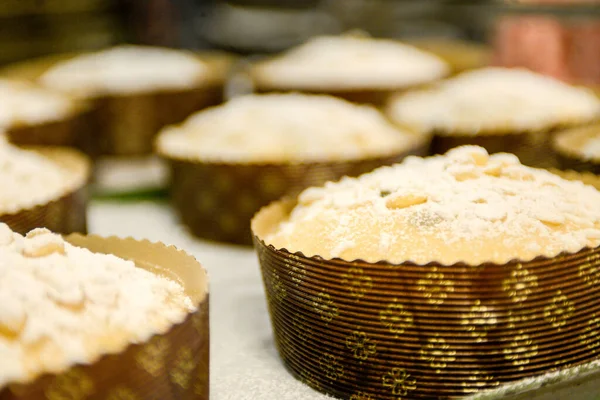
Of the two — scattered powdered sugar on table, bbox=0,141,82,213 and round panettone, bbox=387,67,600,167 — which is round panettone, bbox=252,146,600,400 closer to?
scattered powdered sugar on table, bbox=0,141,82,213

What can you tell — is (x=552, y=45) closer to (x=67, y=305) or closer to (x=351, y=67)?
(x=351, y=67)

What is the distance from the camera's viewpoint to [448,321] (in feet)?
3.46

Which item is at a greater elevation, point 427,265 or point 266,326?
point 427,265

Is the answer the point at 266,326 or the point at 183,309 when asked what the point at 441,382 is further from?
the point at 266,326

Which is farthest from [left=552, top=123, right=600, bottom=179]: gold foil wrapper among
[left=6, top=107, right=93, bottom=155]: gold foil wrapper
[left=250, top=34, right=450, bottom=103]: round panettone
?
[left=6, top=107, right=93, bottom=155]: gold foil wrapper

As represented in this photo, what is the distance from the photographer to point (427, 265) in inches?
41.0

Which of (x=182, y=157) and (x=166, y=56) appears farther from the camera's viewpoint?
(x=166, y=56)

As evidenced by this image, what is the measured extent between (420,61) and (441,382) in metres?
2.37

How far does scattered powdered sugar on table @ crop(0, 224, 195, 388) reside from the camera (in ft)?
2.84

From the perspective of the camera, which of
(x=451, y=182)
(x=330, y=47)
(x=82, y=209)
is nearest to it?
(x=451, y=182)

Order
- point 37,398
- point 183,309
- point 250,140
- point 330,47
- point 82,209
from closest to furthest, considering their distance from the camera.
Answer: point 37,398, point 183,309, point 82,209, point 250,140, point 330,47

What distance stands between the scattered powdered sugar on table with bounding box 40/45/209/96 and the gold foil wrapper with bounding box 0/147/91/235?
0.95m

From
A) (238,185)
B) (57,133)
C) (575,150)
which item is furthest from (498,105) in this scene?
(57,133)

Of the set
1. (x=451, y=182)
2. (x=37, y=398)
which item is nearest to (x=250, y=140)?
(x=451, y=182)
